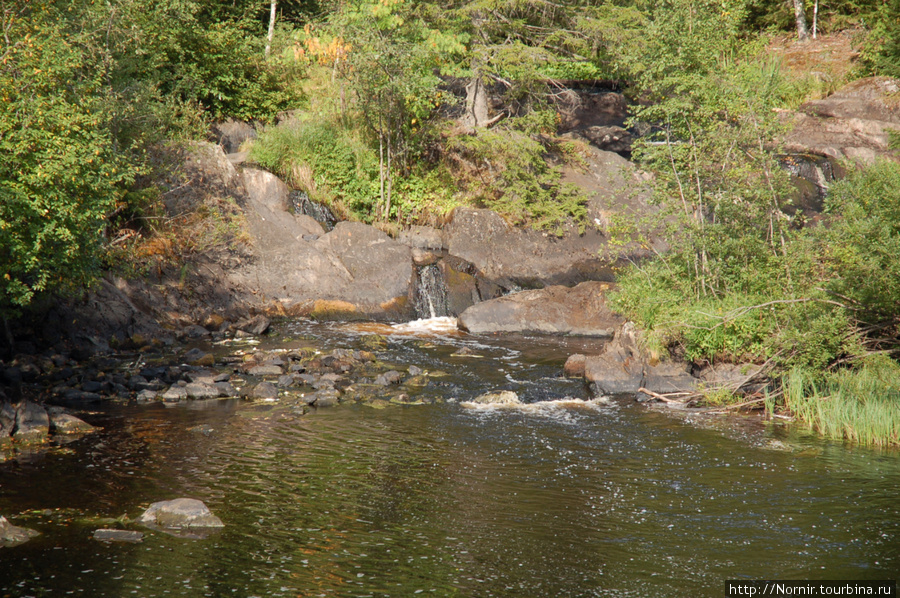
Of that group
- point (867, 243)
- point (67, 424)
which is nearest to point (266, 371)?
point (67, 424)

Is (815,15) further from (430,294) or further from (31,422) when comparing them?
(31,422)

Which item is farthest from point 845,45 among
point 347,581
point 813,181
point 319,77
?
point 347,581

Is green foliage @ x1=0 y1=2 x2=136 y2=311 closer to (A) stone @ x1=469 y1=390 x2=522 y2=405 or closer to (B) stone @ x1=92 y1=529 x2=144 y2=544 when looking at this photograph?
(B) stone @ x1=92 y1=529 x2=144 y2=544

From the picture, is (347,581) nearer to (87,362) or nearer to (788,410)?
(788,410)

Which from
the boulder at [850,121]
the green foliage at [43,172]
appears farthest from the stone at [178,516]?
the boulder at [850,121]

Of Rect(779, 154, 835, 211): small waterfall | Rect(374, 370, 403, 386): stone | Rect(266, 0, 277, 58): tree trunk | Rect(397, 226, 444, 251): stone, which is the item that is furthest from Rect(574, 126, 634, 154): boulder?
Rect(374, 370, 403, 386): stone

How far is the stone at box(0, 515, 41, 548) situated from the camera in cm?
708

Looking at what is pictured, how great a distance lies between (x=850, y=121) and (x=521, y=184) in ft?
43.5

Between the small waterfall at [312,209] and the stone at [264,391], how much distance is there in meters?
11.2

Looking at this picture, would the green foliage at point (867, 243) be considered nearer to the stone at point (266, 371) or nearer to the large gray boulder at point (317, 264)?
the stone at point (266, 371)

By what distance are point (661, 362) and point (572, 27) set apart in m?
17.9

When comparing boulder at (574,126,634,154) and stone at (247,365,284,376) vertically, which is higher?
boulder at (574,126,634,154)

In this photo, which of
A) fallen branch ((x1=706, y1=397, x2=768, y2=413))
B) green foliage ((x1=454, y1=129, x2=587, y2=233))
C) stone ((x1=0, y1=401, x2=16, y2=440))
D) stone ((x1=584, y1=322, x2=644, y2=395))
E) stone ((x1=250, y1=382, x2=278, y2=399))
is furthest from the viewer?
green foliage ((x1=454, y1=129, x2=587, y2=233))

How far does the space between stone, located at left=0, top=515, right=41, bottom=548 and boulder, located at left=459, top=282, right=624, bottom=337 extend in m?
14.2
